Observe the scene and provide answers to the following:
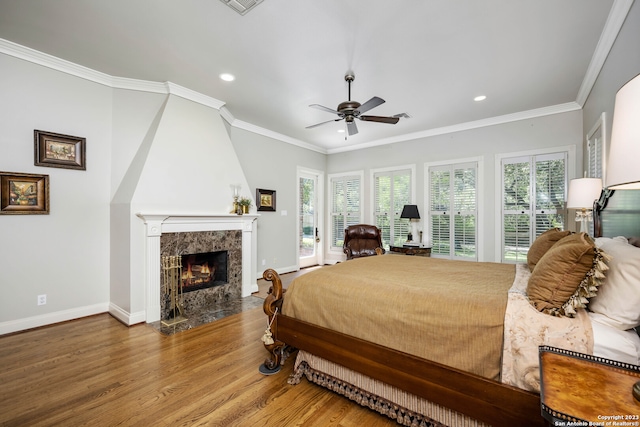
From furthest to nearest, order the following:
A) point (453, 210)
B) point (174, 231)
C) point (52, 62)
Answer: point (453, 210), point (174, 231), point (52, 62)

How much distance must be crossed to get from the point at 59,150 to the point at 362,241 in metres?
4.63

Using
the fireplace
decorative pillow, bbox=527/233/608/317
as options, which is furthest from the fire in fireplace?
decorative pillow, bbox=527/233/608/317

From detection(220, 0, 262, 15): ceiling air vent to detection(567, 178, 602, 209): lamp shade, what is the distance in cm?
319

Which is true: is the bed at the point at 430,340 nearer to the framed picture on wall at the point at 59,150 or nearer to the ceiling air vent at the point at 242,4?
the ceiling air vent at the point at 242,4

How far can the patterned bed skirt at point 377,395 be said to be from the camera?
1527 mm

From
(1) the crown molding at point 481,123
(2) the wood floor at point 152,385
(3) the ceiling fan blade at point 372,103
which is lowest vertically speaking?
(2) the wood floor at point 152,385

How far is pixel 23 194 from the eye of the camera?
9.40 feet

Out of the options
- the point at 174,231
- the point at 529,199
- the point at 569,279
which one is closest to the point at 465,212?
the point at 529,199

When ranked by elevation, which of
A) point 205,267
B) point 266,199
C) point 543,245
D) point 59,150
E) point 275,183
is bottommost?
point 205,267

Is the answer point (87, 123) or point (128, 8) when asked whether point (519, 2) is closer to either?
point (128, 8)

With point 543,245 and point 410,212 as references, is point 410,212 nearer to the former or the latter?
point 410,212

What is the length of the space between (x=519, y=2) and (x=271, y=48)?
2.11 meters

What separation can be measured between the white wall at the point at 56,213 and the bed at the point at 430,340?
103 inches

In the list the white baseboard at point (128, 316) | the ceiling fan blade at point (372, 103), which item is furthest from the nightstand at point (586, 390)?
the white baseboard at point (128, 316)
